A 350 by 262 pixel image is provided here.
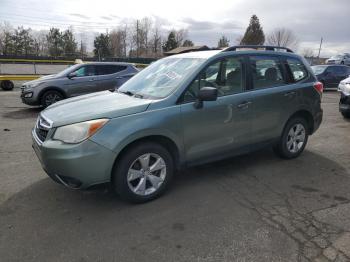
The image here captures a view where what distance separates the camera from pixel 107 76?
11703 millimetres

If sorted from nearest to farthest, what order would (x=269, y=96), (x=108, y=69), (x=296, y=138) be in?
1. (x=269, y=96)
2. (x=296, y=138)
3. (x=108, y=69)

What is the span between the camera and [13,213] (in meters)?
3.78

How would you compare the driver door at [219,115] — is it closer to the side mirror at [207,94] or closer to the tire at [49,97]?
the side mirror at [207,94]

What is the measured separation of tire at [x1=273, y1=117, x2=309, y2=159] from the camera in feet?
18.1

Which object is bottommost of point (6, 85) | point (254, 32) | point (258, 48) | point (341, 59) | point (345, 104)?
point (6, 85)

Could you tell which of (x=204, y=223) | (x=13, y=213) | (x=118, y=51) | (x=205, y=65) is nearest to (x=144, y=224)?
(x=204, y=223)

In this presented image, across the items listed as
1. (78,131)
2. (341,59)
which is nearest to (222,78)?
(78,131)

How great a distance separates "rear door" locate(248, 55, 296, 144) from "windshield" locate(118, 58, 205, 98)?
0.98 metres

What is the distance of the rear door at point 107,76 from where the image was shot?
11.5 meters

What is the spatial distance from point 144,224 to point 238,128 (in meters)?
1.94

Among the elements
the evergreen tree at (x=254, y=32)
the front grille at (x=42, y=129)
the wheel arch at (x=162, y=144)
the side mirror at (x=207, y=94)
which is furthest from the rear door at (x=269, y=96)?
the evergreen tree at (x=254, y=32)

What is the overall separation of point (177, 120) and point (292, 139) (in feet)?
8.23

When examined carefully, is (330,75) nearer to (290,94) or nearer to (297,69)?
(297,69)

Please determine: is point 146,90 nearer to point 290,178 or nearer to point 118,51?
point 290,178
